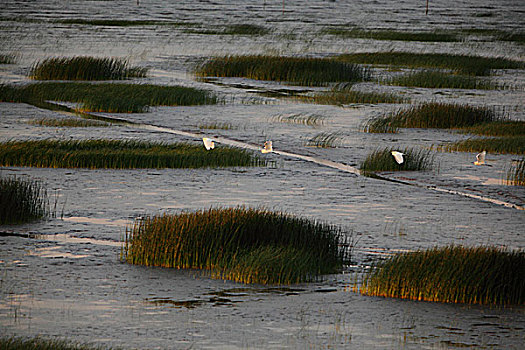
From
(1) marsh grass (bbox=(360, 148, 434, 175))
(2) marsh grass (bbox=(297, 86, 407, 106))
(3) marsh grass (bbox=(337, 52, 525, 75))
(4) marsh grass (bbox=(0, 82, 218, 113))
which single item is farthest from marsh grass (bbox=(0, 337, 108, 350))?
(3) marsh grass (bbox=(337, 52, 525, 75))

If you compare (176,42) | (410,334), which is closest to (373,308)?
(410,334)

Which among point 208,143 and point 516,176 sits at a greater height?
point 208,143

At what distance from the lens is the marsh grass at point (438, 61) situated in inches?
1222

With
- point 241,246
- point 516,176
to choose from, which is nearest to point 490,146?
point 516,176

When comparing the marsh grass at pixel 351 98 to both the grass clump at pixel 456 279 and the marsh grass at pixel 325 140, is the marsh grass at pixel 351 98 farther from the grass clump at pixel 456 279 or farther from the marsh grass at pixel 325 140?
the grass clump at pixel 456 279

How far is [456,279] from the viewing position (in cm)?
793

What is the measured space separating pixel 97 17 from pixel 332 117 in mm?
45653

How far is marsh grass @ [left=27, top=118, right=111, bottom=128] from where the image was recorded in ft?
58.4

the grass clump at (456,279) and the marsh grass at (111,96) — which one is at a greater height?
the marsh grass at (111,96)

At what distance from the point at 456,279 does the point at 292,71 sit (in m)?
19.9

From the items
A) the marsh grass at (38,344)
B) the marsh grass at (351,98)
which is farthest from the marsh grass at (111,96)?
the marsh grass at (38,344)

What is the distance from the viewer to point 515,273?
26.4ft

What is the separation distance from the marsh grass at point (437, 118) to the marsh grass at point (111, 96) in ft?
15.8

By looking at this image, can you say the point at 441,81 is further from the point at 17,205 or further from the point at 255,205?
the point at 17,205
